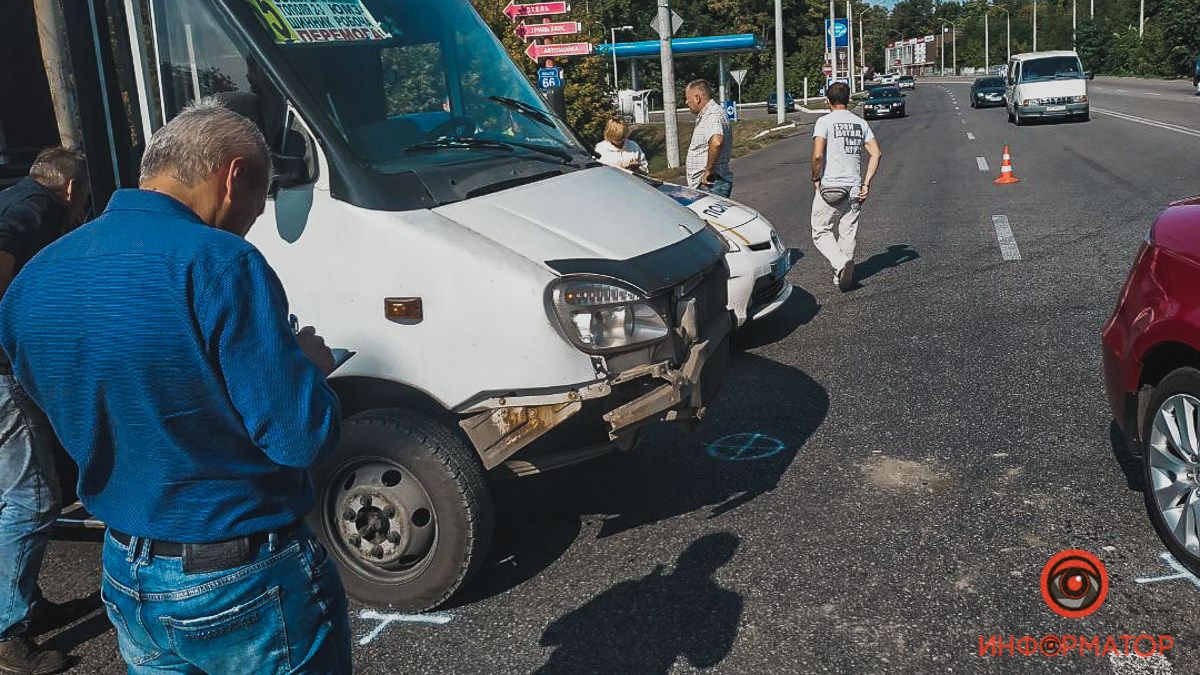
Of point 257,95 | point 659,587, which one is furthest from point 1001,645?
point 257,95

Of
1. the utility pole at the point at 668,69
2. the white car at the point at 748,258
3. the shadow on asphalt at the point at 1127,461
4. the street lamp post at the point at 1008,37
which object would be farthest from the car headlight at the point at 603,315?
the street lamp post at the point at 1008,37

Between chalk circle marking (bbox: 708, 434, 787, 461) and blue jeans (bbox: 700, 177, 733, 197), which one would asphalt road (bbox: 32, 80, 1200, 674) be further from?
blue jeans (bbox: 700, 177, 733, 197)

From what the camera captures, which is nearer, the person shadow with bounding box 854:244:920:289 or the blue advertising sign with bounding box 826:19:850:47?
the person shadow with bounding box 854:244:920:289

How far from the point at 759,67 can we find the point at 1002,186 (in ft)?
255

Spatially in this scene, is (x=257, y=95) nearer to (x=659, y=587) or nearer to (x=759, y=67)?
(x=659, y=587)

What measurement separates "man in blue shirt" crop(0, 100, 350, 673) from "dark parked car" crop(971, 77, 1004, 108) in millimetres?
49962

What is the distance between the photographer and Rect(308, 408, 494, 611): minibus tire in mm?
3879

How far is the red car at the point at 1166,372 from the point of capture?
3.82 metres

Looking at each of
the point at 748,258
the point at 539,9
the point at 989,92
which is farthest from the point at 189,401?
the point at 989,92

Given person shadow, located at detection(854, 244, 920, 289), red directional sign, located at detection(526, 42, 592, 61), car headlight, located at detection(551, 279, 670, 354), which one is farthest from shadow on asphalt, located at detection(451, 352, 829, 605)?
red directional sign, located at detection(526, 42, 592, 61)

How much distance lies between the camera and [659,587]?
4141 mm

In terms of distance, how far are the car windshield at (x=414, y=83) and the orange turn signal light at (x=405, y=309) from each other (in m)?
0.56

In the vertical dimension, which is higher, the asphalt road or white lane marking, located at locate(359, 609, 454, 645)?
the asphalt road

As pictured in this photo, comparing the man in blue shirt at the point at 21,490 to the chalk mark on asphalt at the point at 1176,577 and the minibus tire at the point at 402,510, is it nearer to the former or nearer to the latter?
the minibus tire at the point at 402,510
